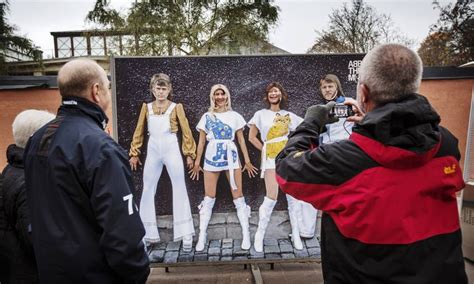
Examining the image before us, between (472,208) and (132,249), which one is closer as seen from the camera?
(132,249)

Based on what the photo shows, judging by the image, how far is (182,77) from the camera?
3195 mm

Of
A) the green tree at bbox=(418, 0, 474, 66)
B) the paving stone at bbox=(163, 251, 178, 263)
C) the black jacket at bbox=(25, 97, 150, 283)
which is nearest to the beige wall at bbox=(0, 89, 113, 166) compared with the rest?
the paving stone at bbox=(163, 251, 178, 263)

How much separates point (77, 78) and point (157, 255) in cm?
213

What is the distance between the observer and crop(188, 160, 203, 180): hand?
10.9 ft

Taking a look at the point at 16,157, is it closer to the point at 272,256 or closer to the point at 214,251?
the point at 214,251

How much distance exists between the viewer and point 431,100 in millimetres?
8227

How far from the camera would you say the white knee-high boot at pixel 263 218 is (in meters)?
3.36

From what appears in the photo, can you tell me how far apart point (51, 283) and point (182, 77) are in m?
2.03

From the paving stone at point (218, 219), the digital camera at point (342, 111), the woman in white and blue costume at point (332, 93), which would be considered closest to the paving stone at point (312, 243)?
the paving stone at point (218, 219)

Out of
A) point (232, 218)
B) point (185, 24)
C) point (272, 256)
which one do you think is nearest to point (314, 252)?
Answer: point (272, 256)

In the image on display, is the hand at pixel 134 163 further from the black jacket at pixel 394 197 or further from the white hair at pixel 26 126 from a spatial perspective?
the black jacket at pixel 394 197

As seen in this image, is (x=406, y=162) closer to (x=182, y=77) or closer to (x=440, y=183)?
(x=440, y=183)

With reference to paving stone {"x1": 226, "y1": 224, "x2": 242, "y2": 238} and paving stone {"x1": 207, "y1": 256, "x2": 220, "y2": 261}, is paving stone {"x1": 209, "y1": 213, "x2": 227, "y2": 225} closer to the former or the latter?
paving stone {"x1": 226, "y1": 224, "x2": 242, "y2": 238}

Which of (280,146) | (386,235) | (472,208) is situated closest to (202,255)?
(280,146)
